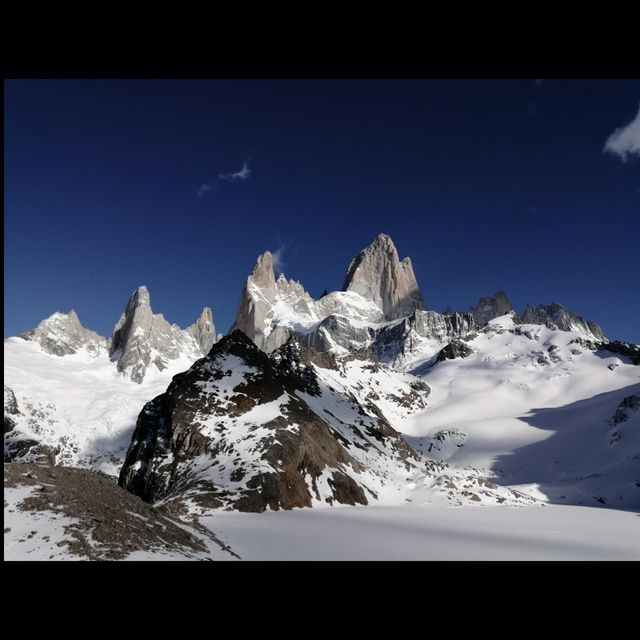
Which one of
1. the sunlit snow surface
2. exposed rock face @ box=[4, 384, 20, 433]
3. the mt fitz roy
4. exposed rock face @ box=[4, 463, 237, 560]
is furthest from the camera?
exposed rock face @ box=[4, 384, 20, 433]

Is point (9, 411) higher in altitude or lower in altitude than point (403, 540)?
higher

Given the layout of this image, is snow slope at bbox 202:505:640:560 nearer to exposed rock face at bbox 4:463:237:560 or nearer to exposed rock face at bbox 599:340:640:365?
exposed rock face at bbox 4:463:237:560

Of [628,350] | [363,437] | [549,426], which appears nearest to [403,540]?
[363,437]

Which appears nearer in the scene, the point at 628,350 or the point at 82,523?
the point at 82,523

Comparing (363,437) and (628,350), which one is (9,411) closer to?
(363,437)

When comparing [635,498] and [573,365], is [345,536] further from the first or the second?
[573,365]

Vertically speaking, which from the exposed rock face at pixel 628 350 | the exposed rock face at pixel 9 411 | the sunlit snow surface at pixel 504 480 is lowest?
the sunlit snow surface at pixel 504 480

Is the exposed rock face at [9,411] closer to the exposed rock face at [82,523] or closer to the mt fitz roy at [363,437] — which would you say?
the mt fitz roy at [363,437]

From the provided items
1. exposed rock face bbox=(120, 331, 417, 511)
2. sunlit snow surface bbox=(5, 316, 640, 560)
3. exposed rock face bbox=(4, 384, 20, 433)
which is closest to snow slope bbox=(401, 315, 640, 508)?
sunlit snow surface bbox=(5, 316, 640, 560)

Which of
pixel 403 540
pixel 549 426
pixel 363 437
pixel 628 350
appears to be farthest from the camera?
pixel 628 350

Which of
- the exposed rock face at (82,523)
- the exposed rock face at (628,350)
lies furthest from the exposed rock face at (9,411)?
the exposed rock face at (628,350)
